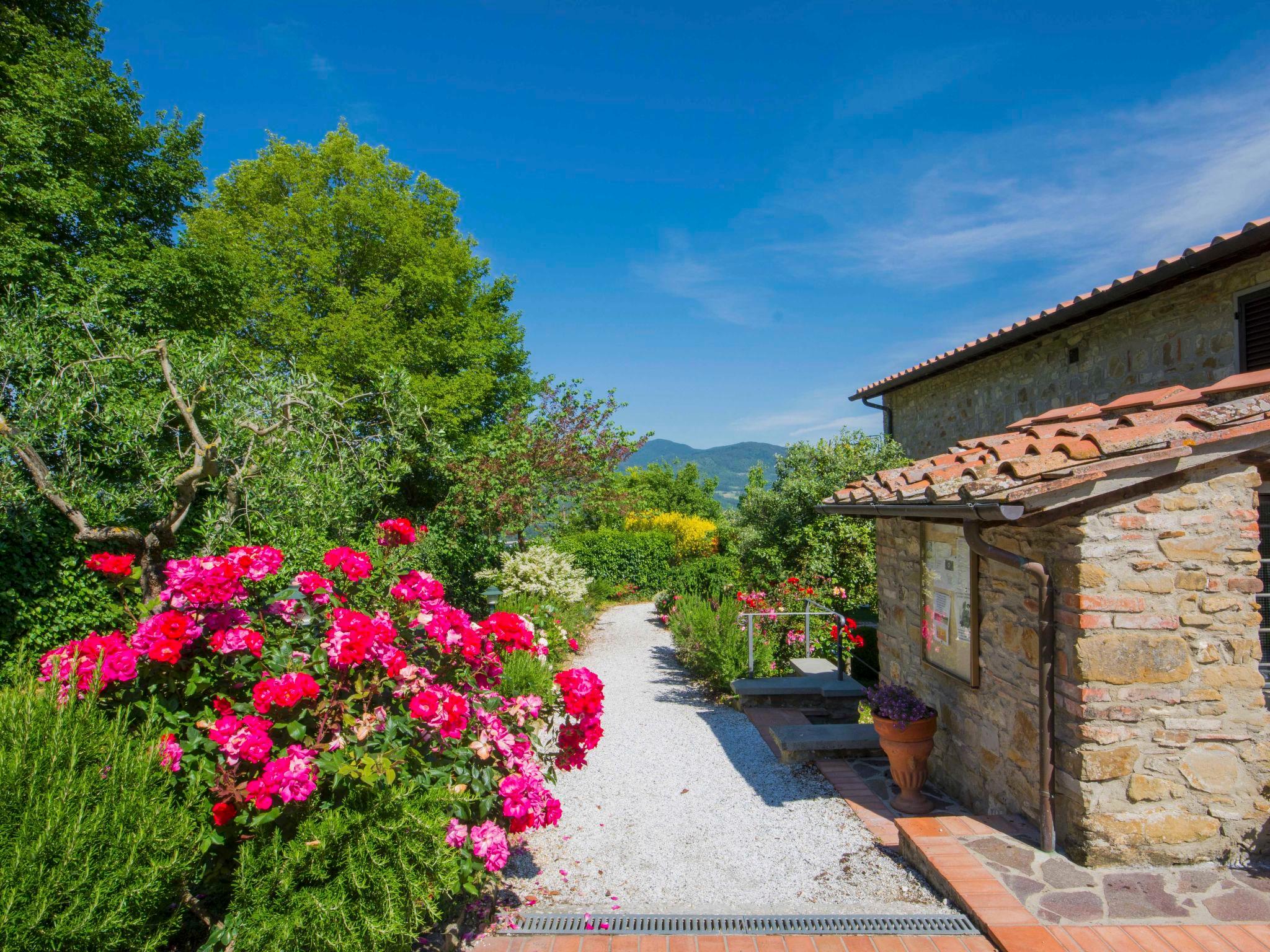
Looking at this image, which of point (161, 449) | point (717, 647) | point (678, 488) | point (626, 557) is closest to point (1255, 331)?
point (717, 647)

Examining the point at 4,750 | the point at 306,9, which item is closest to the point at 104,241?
the point at 306,9

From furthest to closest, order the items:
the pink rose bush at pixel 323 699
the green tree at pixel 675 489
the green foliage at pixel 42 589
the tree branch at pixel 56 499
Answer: the green tree at pixel 675 489 < the green foliage at pixel 42 589 < the tree branch at pixel 56 499 < the pink rose bush at pixel 323 699

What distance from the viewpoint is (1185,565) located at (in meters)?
3.84

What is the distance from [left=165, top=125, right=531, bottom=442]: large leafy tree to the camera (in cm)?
1396

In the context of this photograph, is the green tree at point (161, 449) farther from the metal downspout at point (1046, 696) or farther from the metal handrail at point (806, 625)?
the metal downspout at point (1046, 696)

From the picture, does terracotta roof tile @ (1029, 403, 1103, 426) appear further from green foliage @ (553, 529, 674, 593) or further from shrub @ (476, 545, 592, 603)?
green foliage @ (553, 529, 674, 593)

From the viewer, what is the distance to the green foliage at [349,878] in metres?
2.70

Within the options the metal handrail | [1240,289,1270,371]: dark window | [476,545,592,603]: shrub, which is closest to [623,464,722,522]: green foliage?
[476,545,592,603]: shrub

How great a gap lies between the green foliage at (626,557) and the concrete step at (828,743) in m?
12.0

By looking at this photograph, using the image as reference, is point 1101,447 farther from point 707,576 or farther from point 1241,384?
point 707,576

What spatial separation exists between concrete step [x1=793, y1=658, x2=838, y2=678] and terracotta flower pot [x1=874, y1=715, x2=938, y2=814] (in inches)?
122

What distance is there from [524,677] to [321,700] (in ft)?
13.5

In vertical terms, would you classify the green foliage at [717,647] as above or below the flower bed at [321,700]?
below

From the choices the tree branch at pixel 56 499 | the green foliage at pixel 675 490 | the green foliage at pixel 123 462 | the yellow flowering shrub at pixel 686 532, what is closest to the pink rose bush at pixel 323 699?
the tree branch at pixel 56 499
